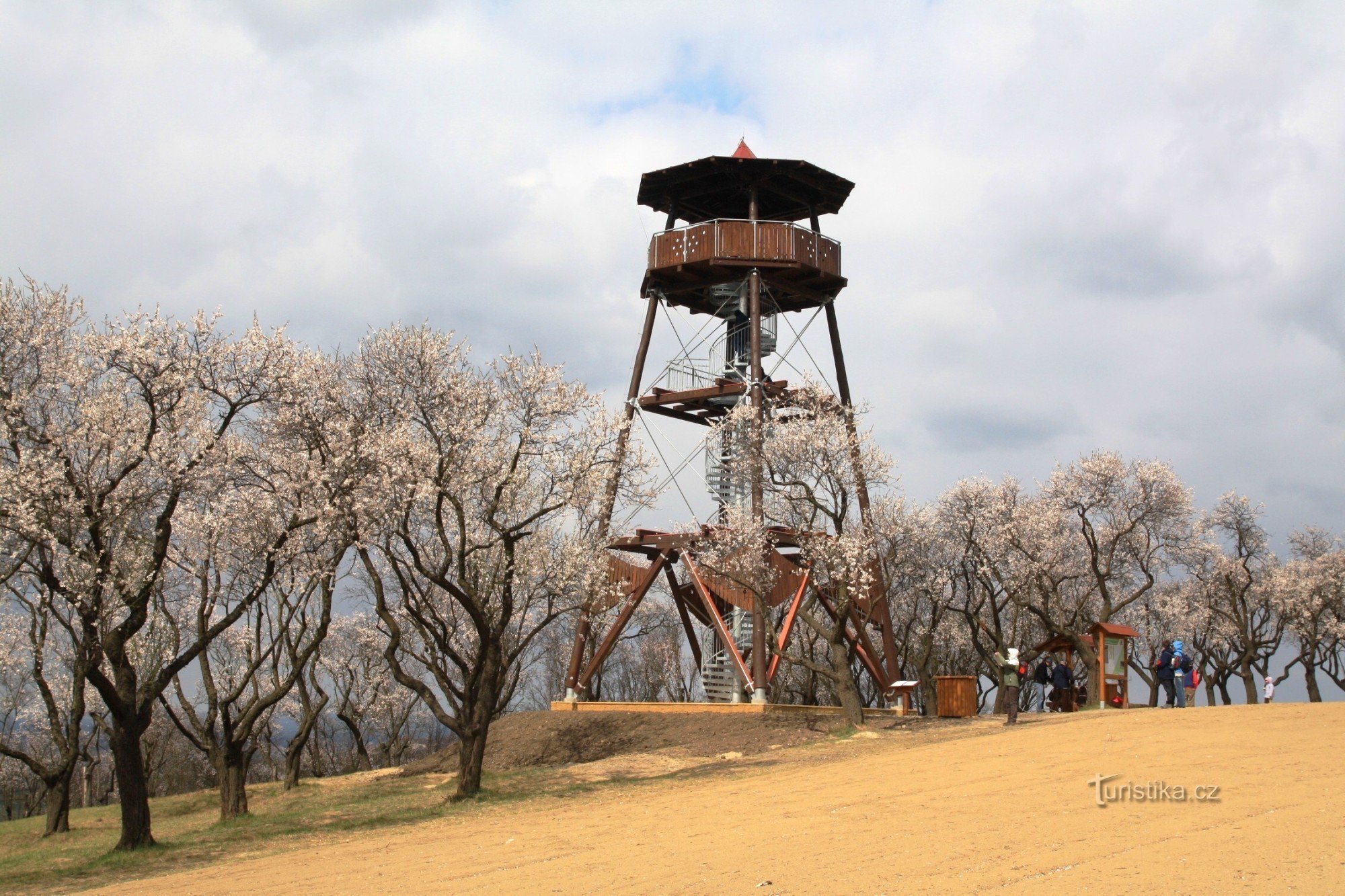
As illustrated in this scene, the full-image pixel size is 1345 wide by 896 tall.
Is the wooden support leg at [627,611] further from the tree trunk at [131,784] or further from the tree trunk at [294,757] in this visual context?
the tree trunk at [131,784]

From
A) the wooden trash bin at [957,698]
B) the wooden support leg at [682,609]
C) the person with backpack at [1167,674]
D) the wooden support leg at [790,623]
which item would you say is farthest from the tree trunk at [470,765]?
the person with backpack at [1167,674]

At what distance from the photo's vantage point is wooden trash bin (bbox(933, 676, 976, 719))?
29.6 meters

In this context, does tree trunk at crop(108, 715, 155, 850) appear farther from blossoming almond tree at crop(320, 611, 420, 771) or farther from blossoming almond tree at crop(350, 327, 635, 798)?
blossoming almond tree at crop(320, 611, 420, 771)

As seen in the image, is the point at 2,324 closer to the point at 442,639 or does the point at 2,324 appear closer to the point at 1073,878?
the point at 442,639

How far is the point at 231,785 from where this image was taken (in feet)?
84.4

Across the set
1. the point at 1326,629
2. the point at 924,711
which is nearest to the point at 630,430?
the point at 924,711

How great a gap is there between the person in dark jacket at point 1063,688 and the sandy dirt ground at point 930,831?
25.2ft

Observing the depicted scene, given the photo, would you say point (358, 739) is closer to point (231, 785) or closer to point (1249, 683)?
point (231, 785)

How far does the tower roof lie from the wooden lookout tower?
41 mm

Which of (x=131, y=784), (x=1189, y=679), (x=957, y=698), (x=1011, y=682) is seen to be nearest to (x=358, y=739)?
(x=957, y=698)

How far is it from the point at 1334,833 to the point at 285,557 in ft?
57.6

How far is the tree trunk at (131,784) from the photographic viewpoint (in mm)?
19078

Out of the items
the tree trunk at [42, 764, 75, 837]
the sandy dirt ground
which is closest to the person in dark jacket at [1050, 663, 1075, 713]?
the sandy dirt ground

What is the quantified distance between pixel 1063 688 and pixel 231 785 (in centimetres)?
2163
